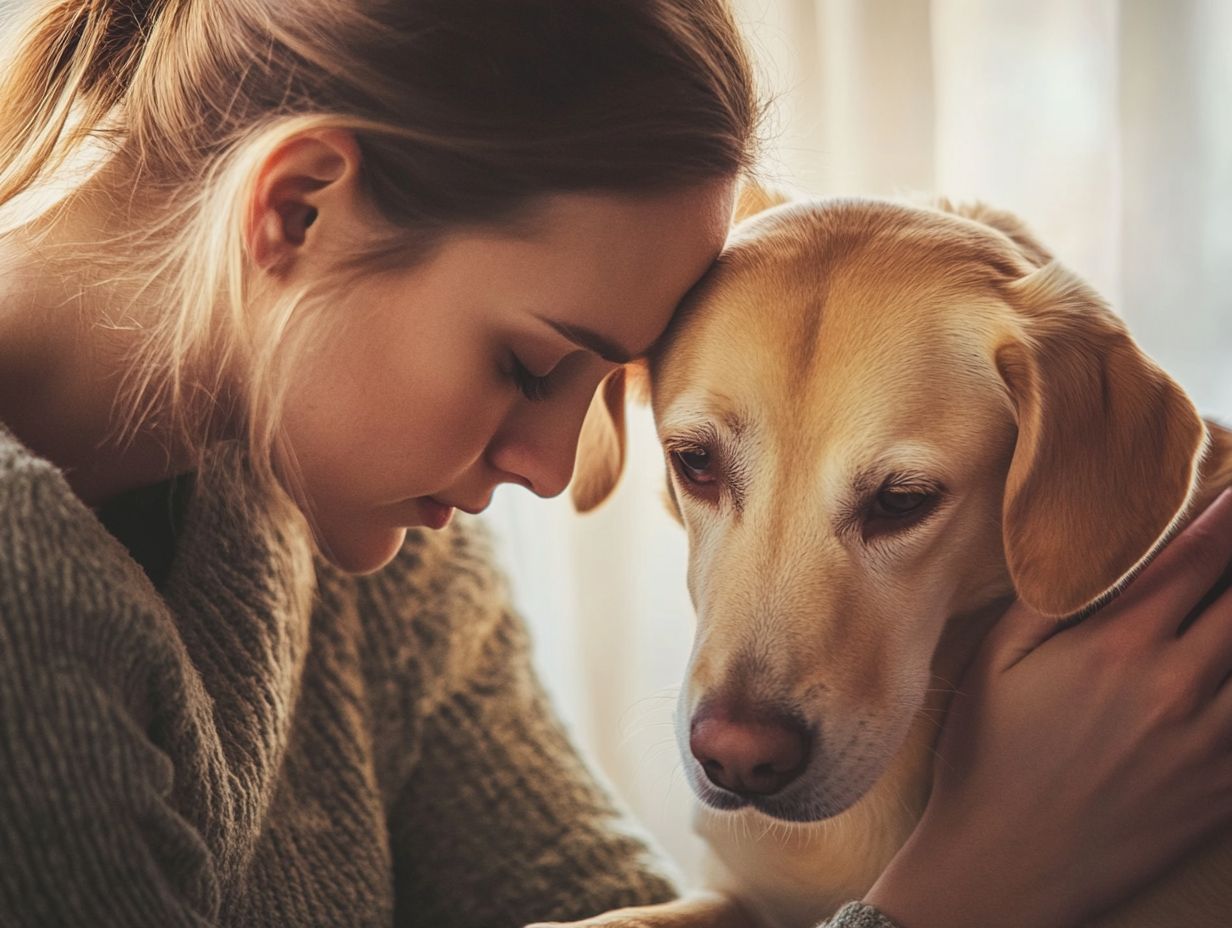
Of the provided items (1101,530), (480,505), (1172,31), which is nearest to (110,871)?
(480,505)

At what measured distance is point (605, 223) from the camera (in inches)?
38.7

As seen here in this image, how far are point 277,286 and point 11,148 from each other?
1.06 ft

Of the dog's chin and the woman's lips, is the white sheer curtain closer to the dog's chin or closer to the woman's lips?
the woman's lips

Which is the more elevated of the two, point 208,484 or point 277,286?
point 277,286

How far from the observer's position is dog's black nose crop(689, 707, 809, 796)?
0.94m

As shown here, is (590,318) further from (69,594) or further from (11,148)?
(11,148)

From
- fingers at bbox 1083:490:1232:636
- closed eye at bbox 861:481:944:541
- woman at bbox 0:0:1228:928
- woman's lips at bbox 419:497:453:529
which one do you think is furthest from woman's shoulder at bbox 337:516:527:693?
fingers at bbox 1083:490:1232:636

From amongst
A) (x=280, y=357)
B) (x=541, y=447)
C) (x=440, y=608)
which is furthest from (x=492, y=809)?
(x=280, y=357)

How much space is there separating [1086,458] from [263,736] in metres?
0.81

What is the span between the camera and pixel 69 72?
1.12m

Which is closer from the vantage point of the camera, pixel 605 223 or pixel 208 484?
pixel 605 223

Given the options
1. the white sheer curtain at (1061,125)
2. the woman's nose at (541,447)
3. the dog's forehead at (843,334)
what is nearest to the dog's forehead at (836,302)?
the dog's forehead at (843,334)

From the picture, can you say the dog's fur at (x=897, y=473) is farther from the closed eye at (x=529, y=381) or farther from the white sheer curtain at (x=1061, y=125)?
the white sheer curtain at (x=1061, y=125)

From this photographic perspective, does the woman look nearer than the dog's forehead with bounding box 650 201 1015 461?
Yes
